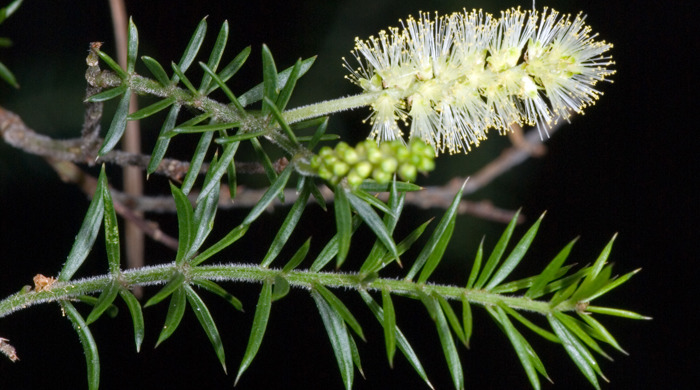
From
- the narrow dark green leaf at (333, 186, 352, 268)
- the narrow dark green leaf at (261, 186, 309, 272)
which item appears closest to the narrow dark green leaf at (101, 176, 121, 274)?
A: the narrow dark green leaf at (261, 186, 309, 272)

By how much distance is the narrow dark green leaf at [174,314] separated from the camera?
3.42 ft

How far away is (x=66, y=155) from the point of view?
69.6 inches

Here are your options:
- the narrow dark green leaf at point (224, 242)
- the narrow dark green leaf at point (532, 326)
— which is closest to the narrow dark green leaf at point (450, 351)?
the narrow dark green leaf at point (532, 326)

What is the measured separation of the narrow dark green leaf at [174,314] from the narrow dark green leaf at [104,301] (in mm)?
87

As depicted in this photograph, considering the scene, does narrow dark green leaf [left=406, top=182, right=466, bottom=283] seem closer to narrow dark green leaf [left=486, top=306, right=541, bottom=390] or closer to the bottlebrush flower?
narrow dark green leaf [left=486, top=306, right=541, bottom=390]

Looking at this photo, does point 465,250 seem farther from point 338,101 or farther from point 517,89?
point 338,101

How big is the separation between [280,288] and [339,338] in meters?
0.15

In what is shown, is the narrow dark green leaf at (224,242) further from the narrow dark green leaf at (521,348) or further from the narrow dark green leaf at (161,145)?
the narrow dark green leaf at (521,348)

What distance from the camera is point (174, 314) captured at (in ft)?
3.49

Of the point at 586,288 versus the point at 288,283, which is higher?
the point at 288,283

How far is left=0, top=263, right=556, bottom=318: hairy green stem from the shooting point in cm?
111

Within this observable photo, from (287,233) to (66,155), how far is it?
89 cm

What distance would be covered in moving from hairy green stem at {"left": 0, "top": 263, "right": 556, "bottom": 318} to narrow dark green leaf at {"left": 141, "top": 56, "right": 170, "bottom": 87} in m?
0.32

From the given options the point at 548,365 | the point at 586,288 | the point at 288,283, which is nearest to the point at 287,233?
the point at 288,283
